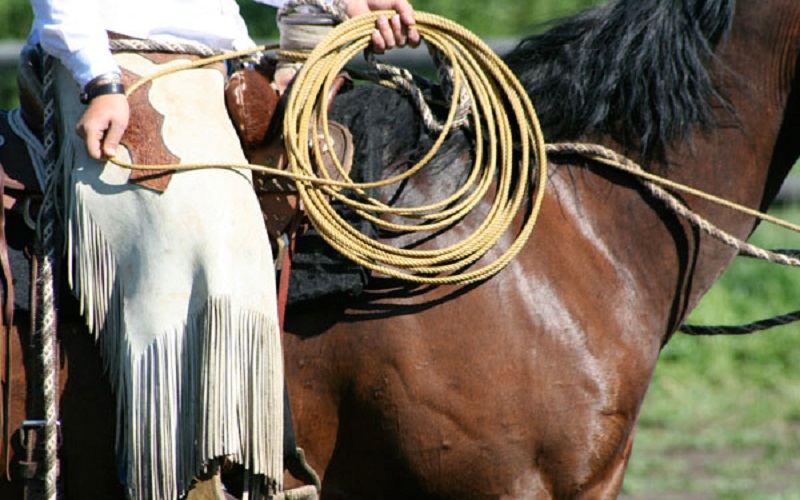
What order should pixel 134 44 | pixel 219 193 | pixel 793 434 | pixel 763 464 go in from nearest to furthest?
pixel 219 193 < pixel 134 44 < pixel 763 464 < pixel 793 434

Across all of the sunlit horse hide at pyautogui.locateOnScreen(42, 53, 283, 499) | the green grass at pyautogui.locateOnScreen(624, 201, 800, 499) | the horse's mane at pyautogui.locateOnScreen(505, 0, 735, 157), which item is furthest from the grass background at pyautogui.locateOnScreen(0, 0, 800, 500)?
the sunlit horse hide at pyautogui.locateOnScreen(42, 53, 283, 499)

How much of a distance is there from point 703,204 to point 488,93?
24.0 inches

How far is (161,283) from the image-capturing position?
2.26 meters

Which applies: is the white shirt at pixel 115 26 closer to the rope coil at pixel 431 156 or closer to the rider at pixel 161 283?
the rider at pixel 161 283

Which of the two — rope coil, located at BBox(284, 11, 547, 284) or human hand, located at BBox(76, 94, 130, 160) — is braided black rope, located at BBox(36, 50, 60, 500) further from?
rope coil, located at BBox(284, 11, 547, 284)

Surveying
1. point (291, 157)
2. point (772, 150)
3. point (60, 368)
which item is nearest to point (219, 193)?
point (291, 157)

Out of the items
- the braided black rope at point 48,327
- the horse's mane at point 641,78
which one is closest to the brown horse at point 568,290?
the horse's mane at point 641,78

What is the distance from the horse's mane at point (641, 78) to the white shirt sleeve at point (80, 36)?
3.50ft

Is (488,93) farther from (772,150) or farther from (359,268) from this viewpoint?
(772,150)

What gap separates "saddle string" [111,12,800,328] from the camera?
2.40 meters

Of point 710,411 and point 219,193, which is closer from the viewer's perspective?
point 219,193

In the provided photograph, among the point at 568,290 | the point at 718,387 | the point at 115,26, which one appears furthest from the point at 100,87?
the point at 718,387

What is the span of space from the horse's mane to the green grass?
2.77 metres

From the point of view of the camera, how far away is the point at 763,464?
17.3 feet
